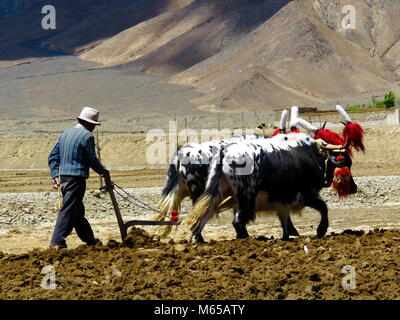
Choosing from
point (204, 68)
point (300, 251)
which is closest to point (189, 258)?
point (300, 251)

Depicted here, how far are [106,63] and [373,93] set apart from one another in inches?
2087

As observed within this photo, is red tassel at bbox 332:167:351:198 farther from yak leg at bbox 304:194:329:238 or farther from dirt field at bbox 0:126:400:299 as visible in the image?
dirt field at bbox 0:126:400:299

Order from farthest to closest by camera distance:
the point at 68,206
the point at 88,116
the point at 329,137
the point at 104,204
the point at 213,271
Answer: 1. the point at 104,204
2. the point at 329,137
3. the point at 88,116
4. the point at 68,206
5. the point at 213,271

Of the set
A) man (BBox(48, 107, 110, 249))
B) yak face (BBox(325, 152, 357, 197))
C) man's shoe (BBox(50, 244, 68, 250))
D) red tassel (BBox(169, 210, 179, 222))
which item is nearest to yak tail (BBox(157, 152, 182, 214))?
red tassel (BBox(169, 210, 179, 222))

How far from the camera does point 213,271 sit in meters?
8.47

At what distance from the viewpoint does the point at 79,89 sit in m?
112

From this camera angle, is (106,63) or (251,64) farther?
(106,63)

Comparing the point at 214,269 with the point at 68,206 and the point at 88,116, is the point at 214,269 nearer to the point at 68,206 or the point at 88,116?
the point at 68,206

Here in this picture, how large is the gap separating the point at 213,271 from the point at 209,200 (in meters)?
2.46

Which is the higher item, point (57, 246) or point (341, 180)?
point (341, 180)

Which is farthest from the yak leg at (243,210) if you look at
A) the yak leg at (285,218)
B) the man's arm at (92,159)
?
the man's arm at (92,159)

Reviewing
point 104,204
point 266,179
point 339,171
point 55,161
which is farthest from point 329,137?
point 104,204
